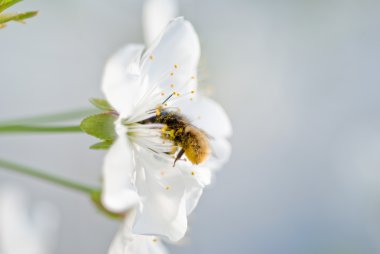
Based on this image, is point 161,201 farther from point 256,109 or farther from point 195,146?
point 256,109

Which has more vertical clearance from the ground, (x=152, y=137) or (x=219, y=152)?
(x=152, y=137)

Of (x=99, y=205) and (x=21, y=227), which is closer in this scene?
(x=99, y=205)

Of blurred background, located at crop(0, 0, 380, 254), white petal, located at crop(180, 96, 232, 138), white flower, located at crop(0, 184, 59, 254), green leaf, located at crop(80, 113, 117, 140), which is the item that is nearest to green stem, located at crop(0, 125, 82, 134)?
green leaf, located at crop(80, 113, 117, 140)

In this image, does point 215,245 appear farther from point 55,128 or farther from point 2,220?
point 55,128

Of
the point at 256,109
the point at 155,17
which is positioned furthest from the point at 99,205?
the point at 256,109

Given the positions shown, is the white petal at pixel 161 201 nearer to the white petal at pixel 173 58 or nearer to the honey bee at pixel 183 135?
the honey bee at pixel 183 135

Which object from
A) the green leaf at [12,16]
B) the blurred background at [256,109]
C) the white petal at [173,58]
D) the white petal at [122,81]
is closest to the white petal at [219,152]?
the white petal at [173,58]

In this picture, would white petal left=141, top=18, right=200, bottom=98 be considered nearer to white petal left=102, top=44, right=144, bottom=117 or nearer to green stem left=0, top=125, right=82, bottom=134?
white petal left=102, top=44, right=144, bottom=117

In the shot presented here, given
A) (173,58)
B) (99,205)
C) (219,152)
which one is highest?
(173,58)
